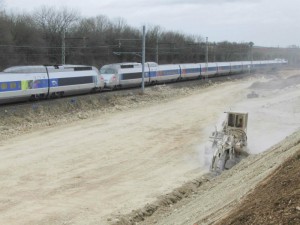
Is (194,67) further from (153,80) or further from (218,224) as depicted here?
(218,224)

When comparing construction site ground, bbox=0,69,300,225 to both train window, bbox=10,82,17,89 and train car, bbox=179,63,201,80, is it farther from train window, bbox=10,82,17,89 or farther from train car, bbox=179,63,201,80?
train car, bbox=179,63,201,80

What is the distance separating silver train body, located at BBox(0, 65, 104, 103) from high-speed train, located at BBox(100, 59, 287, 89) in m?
4.84

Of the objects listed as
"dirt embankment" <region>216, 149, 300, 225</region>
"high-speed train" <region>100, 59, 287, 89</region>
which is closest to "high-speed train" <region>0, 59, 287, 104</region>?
"high-speed train" <region>100, 59, 287, 89</region>

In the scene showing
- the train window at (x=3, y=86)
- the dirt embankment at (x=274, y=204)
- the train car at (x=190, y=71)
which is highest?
the train car at (x=190, y=71)

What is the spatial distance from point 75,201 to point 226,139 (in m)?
8.93

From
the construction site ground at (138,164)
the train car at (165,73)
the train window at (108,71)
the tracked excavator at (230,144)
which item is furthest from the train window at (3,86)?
the train car at (165,73)

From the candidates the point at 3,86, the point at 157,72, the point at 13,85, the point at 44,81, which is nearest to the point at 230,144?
the point at 3,86

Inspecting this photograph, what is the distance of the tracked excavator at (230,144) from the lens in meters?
21.9

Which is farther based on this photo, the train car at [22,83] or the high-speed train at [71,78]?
the high-speed train at [71,78]

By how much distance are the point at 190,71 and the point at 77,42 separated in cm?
2140

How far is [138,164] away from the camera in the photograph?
2430cm

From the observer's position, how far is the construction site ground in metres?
9.78

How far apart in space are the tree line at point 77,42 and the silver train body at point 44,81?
20.1ft

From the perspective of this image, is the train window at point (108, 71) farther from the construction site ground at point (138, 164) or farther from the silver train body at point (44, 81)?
the silver train body at point (44, 81)
